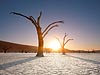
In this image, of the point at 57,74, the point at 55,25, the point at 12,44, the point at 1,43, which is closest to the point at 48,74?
the point at 57,74

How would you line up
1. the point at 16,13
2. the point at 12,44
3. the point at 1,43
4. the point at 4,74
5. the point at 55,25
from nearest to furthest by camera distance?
the point at 4,74 → the point at 16,13 → the point at 55,25 → the point at 1,43 → the point at 12,44

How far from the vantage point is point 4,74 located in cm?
732

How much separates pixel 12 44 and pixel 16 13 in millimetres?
71092

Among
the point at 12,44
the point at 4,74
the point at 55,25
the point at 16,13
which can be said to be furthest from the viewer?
the point at 12,44

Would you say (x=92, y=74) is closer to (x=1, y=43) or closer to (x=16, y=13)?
(x=16, y=13)

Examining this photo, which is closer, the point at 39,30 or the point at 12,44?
the point at 39,30

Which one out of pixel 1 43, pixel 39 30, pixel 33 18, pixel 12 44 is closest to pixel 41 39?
pixel 39 30

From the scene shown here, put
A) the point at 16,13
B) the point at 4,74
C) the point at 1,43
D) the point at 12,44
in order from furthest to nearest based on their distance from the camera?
the point at 12,44 → the point at 1,43 → the point at 16,13 → the point at 4,74

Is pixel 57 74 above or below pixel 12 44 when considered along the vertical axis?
below

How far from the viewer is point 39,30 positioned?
27.5m

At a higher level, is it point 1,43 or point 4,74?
point 1,43

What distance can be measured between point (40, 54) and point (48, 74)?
796 inches

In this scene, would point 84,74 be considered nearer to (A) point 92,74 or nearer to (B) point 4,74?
(A) point 92,74

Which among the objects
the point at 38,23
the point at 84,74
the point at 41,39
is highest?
the point at 38,23
